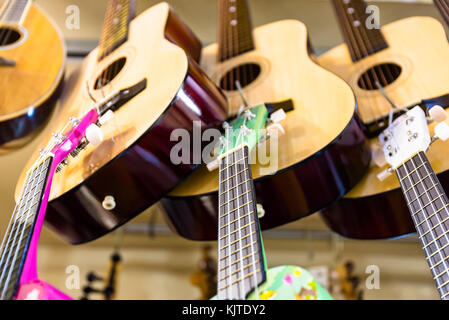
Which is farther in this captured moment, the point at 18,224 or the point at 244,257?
the point at 18,224

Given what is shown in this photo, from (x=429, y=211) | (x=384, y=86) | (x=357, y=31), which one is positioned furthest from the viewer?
(x=357, y=31)

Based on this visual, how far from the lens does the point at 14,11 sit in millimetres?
1755

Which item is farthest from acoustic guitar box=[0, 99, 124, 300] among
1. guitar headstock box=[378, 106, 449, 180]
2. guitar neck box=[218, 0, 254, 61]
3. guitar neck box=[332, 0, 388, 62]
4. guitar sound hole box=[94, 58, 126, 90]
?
guitar neck box=[332, 0, 388, 62]

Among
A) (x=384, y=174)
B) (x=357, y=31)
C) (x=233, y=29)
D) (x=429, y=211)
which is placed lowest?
(x=429, y=211)

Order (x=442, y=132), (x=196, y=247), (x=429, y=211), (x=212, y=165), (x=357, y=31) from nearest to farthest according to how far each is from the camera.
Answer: (x=429, y=211) < (x=442, y=132) < (x=212, y=165) < (x=357, y=31) < (x=196, y=247)

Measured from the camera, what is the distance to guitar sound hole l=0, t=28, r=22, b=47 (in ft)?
5.52

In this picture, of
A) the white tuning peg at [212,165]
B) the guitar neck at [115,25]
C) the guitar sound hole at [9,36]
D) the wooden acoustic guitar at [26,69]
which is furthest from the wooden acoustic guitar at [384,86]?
the guitar sound hole at [9,36]

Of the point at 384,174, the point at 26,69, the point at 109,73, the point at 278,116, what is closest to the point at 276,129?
the point at 278,116

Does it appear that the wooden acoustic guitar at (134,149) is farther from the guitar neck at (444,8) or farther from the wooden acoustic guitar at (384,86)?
the guitar neck at (444,8)

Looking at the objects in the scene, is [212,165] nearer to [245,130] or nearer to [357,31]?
[245,130]

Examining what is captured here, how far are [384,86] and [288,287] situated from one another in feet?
2.76

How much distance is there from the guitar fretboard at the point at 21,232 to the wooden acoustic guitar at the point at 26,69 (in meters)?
0.40

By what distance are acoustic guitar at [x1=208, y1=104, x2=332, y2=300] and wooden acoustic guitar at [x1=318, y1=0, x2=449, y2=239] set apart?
1.22ft

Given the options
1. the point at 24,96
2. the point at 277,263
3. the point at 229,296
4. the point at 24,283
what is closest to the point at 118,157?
the point at 24,283
